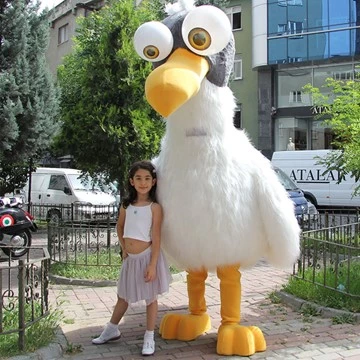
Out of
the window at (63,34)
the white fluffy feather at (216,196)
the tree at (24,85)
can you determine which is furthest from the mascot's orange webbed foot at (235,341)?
the window at (63,34)

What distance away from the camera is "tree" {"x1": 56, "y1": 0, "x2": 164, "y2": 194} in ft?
25.5

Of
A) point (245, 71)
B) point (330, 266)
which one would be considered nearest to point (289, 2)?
point (245, 71)

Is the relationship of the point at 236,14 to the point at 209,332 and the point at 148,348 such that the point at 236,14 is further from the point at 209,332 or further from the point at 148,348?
the point at 148,348

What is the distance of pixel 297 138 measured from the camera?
24.2 m

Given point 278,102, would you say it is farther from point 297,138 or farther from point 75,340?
point 75,340

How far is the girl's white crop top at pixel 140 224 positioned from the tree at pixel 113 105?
350 centimetres

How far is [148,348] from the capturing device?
428cm

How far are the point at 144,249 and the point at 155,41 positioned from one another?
5.57ft

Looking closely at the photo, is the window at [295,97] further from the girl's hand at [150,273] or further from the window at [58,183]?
the girl's hand at [150,273]

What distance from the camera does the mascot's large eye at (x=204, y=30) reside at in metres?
3.95

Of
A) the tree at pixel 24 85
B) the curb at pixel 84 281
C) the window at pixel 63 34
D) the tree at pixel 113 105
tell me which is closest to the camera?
the curb at pixel 84 281

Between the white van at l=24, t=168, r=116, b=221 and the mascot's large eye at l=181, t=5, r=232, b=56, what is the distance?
9529mm

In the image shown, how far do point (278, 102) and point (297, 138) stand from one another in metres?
1.92

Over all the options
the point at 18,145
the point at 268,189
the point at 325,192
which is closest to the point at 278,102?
the point at 325,192
